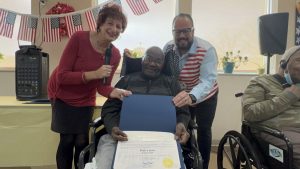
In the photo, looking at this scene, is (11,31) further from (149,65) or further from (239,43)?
(239,43)

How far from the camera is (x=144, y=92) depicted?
1.85 meters

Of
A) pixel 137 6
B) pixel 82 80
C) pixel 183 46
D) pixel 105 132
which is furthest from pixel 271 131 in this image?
pixel 137 6

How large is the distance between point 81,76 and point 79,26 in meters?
1.55

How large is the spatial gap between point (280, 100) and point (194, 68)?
1.96ft

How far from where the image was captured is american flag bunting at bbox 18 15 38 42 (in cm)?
282

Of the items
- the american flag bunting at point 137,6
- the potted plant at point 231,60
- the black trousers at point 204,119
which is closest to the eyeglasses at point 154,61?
the black trousers at point 204,119

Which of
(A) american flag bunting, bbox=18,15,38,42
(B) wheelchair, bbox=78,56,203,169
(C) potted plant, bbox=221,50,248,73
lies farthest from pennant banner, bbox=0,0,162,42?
(C) potted plant, bbox=221,50,248,73

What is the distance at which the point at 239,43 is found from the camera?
4016 millimetres

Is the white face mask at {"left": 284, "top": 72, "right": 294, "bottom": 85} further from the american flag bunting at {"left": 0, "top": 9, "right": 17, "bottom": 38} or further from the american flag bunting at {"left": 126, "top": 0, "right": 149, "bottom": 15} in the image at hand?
the american flag bunting at {"left": 0, "top": 9, "right": 17, "bottom": 38}

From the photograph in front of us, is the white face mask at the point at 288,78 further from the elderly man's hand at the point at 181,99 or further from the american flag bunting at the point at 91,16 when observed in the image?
the american flag bunting at the point at 91,16

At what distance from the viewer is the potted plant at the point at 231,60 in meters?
3.88

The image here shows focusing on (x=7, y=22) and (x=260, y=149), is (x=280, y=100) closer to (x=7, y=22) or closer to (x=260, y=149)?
(x=260, y=149)

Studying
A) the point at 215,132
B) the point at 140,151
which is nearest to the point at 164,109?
the point at 140,151

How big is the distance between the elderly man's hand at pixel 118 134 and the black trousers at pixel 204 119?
785 mm
